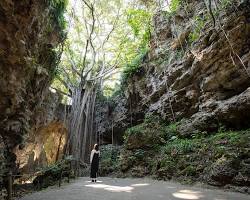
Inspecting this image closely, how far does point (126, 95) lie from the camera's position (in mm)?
15633

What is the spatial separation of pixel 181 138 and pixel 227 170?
4.13 m

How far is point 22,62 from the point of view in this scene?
658 cm

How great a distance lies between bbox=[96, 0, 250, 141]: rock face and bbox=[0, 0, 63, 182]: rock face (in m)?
5.12

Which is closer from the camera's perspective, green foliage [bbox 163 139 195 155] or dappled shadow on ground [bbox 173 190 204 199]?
dappled shadow on ground [bbox 173 190 204 199]

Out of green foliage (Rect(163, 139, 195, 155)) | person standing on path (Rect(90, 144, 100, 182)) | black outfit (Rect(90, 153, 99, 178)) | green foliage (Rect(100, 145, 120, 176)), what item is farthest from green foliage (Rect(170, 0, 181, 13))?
black outfit (Rect(90, 153, 99, 178))

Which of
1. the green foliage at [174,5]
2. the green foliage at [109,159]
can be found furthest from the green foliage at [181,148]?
the green foliage at [174,5]

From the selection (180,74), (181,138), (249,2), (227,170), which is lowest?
(227,170)

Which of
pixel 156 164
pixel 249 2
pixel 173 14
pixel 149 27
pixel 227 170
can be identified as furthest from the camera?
pixel 149 27

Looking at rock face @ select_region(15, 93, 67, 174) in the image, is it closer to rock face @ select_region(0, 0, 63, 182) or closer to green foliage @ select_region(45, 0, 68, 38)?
rock face @ select_region(0, 0, 63, 182)

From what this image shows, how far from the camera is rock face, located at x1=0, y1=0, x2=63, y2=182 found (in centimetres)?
561

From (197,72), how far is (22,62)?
6387 millimetres

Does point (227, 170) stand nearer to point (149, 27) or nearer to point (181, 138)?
point (181, 138)

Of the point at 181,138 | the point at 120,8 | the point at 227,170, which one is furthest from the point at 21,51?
the point at 120,8

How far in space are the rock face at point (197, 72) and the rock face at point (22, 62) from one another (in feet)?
16.8
